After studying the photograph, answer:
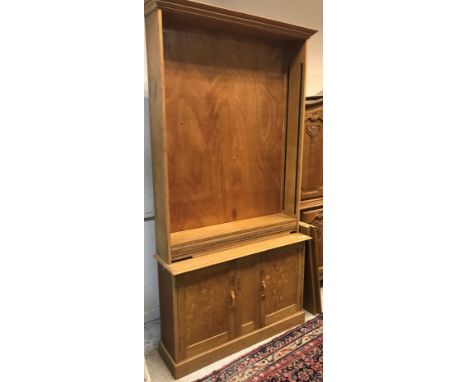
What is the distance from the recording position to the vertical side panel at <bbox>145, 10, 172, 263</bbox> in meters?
1.65

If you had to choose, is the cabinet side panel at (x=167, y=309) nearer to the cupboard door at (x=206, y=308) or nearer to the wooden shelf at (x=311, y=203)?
the cupboard door at (x=206, y=308)

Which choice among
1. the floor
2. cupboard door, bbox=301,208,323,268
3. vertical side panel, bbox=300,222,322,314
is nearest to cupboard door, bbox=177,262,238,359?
the floor

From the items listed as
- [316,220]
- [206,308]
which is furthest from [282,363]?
[316,220]

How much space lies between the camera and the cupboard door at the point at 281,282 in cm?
217

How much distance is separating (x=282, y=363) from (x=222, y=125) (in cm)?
145

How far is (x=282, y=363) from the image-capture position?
1975mm

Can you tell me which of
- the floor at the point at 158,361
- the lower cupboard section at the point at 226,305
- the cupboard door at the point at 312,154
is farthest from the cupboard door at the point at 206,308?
the cupboard door at the point at 312,154

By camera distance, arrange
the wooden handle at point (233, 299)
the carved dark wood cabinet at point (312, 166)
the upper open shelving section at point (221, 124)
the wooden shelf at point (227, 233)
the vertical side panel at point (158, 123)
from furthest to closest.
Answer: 1. the carved dark wood cabinet at point (312, 166)
2. the wooden handle at point (233, 299)
3. the wooden shelf at point (227, 233)
4. the upper open shelving section at point (221, 124)
5. the vertical side panel at point (158, 123)

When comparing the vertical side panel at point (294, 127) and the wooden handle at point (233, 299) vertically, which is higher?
the vertical side panel at point (294, 127)

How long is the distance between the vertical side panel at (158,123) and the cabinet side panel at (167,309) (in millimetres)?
120

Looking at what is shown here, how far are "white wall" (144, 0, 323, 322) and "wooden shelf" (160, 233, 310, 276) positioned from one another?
0.27 metres
